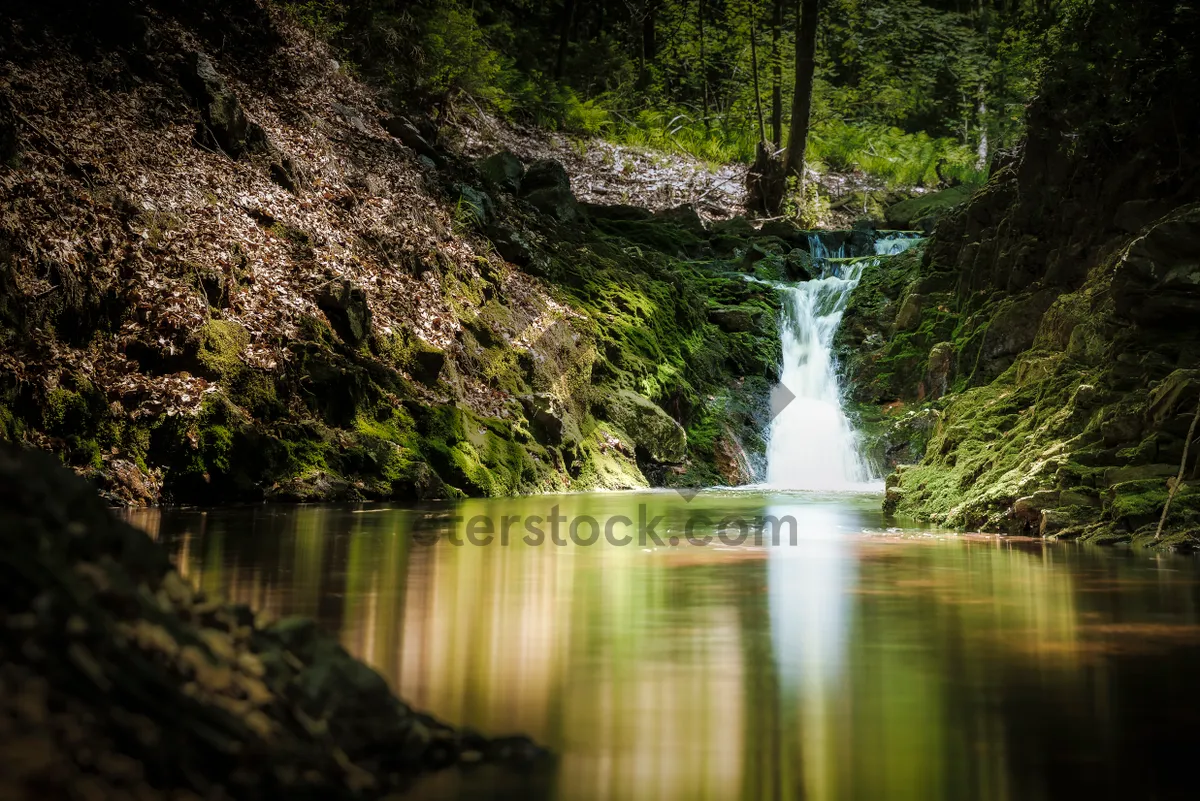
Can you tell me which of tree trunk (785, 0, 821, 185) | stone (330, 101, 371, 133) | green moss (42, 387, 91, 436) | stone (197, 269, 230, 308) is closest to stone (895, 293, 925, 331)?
tree trunk (785, 0, 821, 185)

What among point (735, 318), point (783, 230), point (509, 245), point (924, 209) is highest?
point (924, 209)

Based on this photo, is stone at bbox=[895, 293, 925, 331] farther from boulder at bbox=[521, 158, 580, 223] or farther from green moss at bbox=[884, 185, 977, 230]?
green moss at bbox=[884, 185, 977, 230]

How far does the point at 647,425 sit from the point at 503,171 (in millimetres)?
6737

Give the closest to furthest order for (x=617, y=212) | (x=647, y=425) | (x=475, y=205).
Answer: (x=647, y=425) → (x=475, y=205) → (x=617, y=212)

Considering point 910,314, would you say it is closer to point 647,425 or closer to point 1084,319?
point 647,425

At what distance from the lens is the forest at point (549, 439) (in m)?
2.17

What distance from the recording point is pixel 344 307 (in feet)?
40.5

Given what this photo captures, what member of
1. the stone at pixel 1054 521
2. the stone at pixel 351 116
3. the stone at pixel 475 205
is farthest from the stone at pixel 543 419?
the stone at pixel 1054 521

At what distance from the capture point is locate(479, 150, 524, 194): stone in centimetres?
2005

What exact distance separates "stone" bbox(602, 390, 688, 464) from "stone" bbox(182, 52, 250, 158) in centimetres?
685

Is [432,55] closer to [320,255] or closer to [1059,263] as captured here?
[320,255]

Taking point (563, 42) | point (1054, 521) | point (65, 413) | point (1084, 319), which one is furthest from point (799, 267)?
point (65, 413)

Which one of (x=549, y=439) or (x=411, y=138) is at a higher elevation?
(x=411, y=138)

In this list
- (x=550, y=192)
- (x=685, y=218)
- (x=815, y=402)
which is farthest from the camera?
(x=685, y=218)
